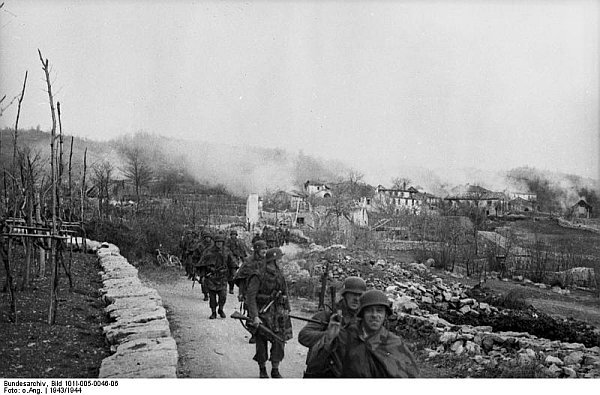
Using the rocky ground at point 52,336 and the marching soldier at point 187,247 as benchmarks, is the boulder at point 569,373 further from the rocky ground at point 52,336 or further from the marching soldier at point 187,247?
the marching soldier at point 187,247

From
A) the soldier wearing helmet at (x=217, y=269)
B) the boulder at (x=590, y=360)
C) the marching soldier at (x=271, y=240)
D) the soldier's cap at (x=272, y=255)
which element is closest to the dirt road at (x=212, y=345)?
the soldier wearing helmet at (x=217, y=269)

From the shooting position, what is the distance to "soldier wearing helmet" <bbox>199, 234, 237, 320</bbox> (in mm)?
6043

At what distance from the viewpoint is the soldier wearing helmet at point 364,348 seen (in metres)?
2.71

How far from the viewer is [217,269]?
20.3 ft

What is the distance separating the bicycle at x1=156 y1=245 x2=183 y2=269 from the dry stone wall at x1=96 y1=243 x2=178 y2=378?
141cm

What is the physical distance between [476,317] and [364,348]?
7.34ft

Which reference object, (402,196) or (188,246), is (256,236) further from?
(188,246)

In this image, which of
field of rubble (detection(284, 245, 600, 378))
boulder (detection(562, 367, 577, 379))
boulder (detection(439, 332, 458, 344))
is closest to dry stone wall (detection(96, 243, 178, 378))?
field of rubble (detection(284, 245, 600, 378))

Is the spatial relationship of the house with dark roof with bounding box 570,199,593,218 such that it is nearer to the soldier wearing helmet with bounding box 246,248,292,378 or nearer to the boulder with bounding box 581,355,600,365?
the boulder with bounding box 581,355,600,365

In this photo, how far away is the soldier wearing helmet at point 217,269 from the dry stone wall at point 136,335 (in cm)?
76

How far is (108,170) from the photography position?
20.0 feet

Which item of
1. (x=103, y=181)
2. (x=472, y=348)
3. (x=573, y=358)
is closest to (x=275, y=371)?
(x=472, y=348)

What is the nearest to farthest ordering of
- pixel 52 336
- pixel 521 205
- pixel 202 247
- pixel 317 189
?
pixel 52 336 → pixel 521 205 → pixel 317 189 → pixel 202 247
